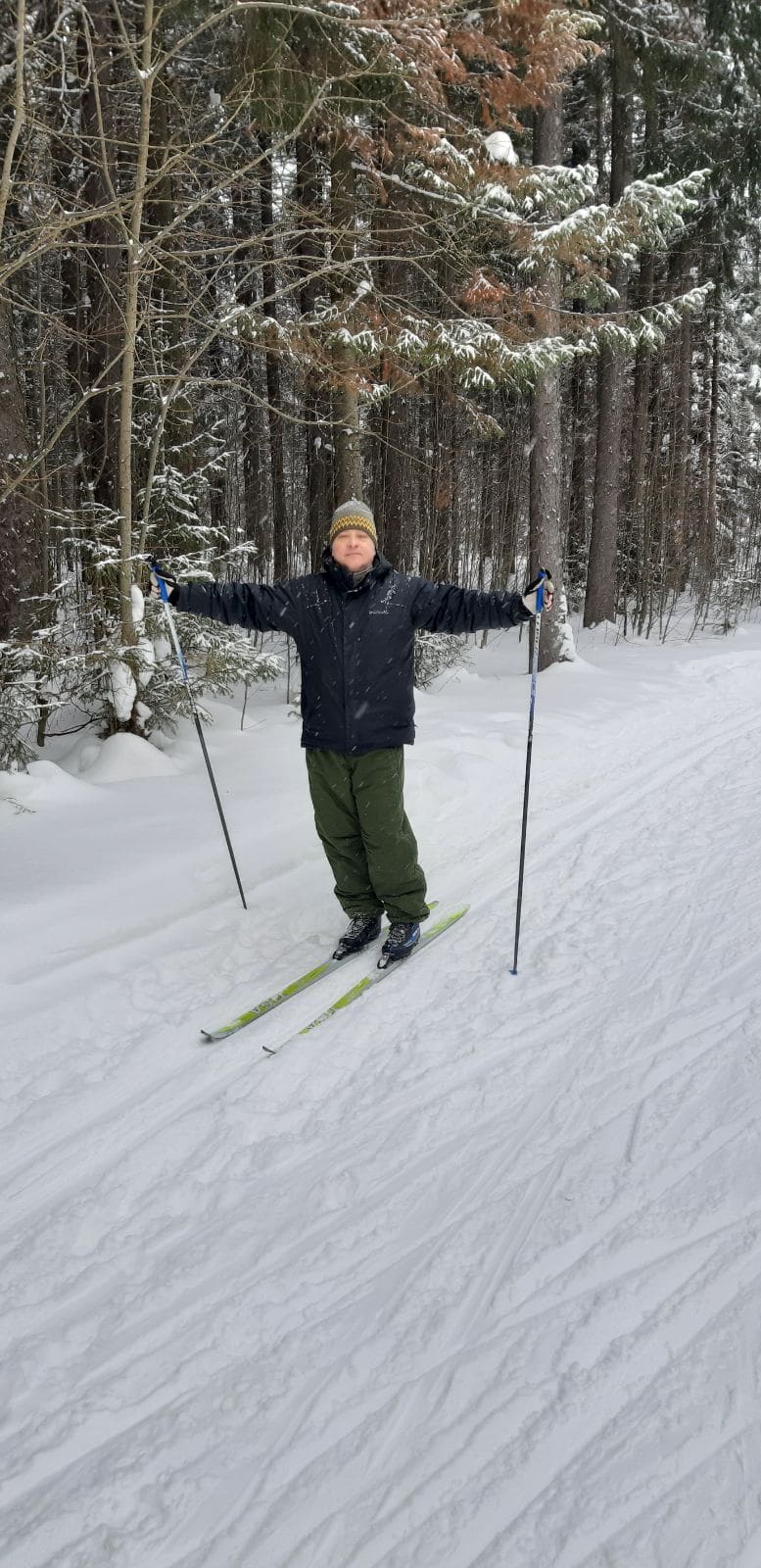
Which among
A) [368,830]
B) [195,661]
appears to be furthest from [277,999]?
[195,661]

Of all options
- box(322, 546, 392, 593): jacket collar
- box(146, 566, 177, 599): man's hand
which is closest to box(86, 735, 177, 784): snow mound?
box(146, 566, 177, 599): man's hand

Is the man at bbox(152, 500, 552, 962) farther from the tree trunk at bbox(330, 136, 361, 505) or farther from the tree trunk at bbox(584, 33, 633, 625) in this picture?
the tree trunk at bbox(584, 33, 633, 625)

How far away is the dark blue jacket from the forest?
2162mm

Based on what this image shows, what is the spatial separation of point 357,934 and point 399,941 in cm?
24

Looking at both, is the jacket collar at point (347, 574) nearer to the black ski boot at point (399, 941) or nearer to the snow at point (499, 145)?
the black ski boot at point (399, 941)

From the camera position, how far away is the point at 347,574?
3.76m

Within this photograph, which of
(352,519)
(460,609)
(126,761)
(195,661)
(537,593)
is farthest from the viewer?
(195,661)

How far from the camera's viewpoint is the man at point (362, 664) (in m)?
3.78

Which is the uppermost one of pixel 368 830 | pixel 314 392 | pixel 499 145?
pixel 499 145

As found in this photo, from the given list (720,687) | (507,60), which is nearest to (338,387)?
(507,60)

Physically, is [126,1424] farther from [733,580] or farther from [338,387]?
[733,580]

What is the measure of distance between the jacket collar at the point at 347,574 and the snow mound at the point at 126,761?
3023mm

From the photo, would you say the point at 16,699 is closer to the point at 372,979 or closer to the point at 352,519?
the point at 352,519

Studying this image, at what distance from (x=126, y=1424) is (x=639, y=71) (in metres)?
14.1
